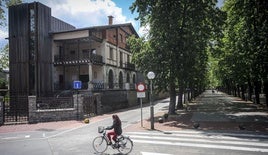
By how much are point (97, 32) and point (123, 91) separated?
8.01m

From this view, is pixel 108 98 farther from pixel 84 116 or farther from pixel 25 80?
pixel 25 80

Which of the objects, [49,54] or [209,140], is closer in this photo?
[209,140]

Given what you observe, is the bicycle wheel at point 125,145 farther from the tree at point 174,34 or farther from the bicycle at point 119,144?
the tree at point 174,34

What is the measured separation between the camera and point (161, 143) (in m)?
12.5

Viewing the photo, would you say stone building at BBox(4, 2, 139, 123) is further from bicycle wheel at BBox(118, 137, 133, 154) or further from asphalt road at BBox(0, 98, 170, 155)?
bicycle wheel at BBox(118, 137, 133, 154)

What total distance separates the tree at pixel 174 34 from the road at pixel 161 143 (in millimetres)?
7547

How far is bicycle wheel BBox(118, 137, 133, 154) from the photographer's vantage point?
1093cm

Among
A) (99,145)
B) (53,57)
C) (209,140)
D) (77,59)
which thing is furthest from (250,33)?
(53,57)

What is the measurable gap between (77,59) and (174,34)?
15.3 m

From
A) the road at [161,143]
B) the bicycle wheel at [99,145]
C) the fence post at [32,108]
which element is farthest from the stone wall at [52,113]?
the bicycle wheel at [99,145]

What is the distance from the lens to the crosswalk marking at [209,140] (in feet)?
37.6

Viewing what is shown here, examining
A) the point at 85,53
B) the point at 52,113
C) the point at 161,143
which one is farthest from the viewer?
the point at 85,53

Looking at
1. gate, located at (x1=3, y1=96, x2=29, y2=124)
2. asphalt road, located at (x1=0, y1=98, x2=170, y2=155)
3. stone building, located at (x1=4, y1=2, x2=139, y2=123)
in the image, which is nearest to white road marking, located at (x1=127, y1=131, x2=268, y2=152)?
asphalt road, located at (x1=0, y1=98, x2=170, y2=155)

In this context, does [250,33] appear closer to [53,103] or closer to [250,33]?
[250,33]
